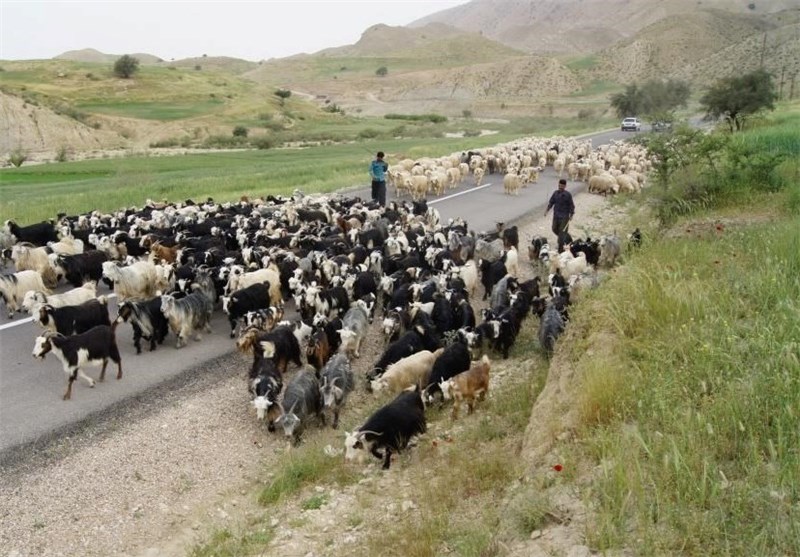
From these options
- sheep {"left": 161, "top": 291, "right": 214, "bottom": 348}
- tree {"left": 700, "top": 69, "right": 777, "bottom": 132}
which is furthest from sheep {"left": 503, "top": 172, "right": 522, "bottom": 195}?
tree {"left": 700, "top": 69, "right": 777, "bottom": 132}

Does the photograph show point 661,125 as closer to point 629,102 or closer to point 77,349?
point 77,349

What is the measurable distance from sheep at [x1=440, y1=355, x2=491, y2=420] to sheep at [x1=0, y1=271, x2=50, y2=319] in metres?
8.23

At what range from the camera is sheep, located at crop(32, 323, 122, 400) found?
8984mm

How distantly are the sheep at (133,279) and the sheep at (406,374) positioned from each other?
576cm

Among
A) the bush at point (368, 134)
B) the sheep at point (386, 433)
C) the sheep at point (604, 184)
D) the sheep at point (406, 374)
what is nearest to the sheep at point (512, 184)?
the sheep at point (604, 184)

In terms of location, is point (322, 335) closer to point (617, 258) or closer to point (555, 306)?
point (555, 306)

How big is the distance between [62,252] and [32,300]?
11.1 ft

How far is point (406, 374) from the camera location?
949 centimetres

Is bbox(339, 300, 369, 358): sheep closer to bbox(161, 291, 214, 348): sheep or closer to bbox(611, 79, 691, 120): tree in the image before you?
bbox(161, 291, 214, 348): sheep

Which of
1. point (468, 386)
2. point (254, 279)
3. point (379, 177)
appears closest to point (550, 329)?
point (468, 386)

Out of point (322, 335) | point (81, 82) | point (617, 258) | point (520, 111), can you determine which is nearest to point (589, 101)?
point (520, 111)

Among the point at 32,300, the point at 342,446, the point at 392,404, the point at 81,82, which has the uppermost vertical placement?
the point at 81,82

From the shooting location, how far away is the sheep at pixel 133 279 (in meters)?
12.5

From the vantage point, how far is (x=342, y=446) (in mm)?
8156
